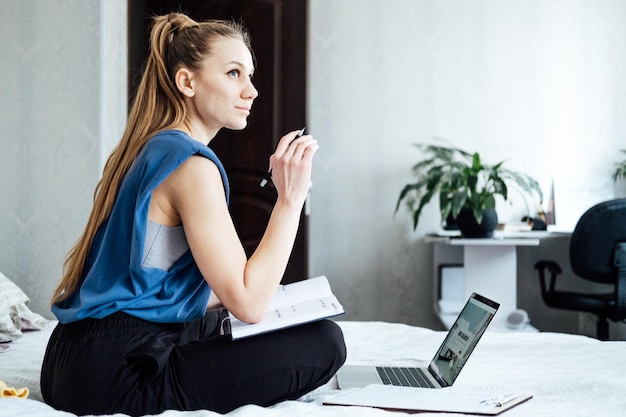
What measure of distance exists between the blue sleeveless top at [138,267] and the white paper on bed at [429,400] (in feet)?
1.04

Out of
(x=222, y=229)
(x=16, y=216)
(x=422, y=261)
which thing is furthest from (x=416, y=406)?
(x=422, y=261)

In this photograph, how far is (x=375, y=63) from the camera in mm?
3451

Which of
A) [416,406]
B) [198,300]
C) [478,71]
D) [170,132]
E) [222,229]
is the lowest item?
[416,406]

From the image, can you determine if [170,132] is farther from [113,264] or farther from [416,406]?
[416,406]

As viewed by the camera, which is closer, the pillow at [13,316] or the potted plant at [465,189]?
the pillow at [13,316]

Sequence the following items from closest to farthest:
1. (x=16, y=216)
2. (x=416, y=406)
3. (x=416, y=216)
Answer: (x=416, y=406)
(x=16, y=216)
(x=416, y=216)

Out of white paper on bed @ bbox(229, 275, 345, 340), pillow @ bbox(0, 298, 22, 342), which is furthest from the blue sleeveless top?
pillow @ bbox(0, 298, 22, 342)

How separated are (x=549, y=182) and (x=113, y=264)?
2.68 metres

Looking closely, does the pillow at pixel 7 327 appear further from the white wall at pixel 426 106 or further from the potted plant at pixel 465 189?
the white wall at pixel 426 106

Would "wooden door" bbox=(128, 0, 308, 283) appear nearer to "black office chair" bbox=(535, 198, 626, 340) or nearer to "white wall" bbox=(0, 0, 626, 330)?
"white wall" bbox=(0, 0, 626, 330)

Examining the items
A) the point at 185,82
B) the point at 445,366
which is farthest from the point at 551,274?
the point at 185,82

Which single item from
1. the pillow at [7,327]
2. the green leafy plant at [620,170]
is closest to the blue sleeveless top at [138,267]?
the pillow at [7,327]

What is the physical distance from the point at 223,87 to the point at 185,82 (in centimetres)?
7

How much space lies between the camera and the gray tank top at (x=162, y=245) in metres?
1.14
